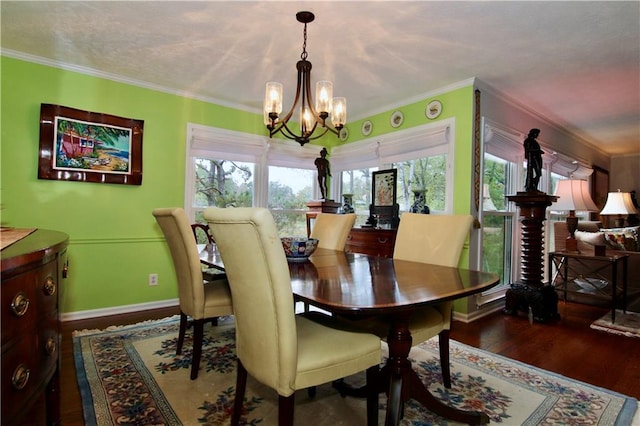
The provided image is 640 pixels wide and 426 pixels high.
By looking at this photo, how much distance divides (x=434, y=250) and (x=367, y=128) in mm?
2582

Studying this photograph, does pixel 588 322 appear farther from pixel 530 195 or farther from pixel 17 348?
pixel 17 348

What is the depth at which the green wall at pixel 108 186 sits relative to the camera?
2.76 metres

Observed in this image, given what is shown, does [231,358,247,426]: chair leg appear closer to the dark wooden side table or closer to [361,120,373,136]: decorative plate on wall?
the dark wooden side table

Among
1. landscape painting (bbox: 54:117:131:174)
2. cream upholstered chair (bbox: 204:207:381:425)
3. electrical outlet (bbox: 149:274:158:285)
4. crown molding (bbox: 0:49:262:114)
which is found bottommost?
electrical outlet (bbox: 149:274:158:285)

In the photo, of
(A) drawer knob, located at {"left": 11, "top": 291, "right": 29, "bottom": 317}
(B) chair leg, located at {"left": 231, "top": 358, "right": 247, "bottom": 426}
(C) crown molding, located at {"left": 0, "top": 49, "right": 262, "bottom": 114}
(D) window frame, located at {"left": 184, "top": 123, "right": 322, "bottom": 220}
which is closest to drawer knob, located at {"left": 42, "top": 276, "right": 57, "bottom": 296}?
(A) drawer knob, located at {"left": 11, "top": 291, "right": 29, "bottom": 317}

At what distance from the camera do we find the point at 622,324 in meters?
3.05

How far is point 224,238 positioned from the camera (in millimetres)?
1260

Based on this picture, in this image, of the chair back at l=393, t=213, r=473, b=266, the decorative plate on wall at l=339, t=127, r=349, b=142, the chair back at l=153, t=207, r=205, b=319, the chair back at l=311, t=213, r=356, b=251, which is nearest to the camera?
the chair back at l=153, t=207, r=205, b=319

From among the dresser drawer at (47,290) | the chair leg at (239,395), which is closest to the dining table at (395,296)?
the chair leg at (239,395)

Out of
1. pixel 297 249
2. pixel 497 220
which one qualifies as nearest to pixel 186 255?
pixel 297 249

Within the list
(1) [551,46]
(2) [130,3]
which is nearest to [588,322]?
(1) [551,46]

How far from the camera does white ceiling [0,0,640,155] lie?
2.12 metres

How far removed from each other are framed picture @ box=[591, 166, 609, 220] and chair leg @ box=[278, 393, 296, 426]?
6638 mm

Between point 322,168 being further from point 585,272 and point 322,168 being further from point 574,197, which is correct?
point 585,272
